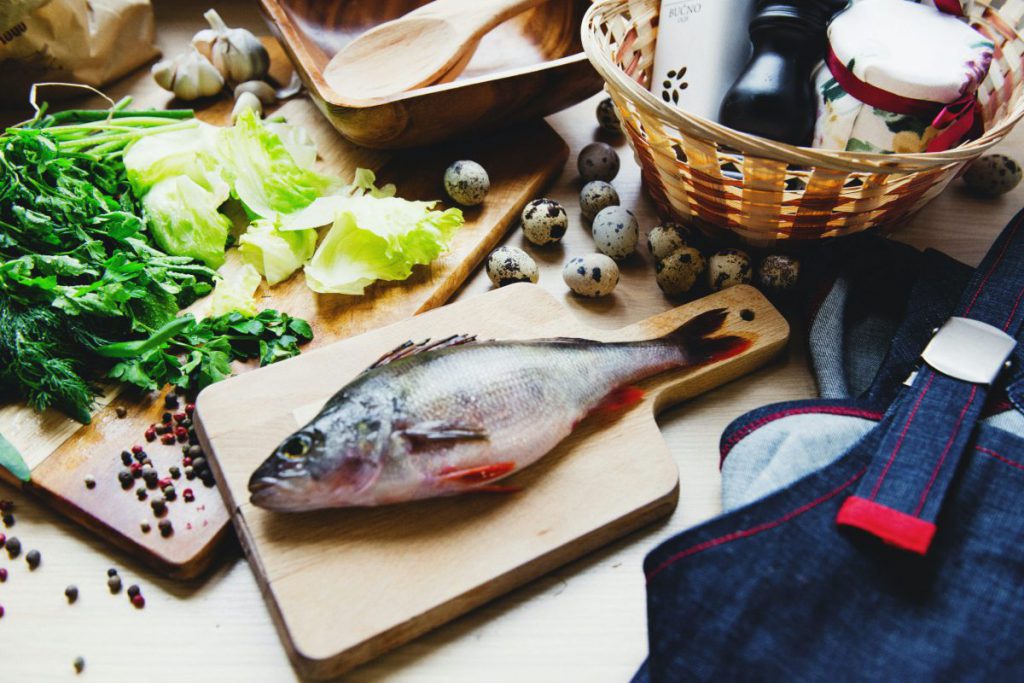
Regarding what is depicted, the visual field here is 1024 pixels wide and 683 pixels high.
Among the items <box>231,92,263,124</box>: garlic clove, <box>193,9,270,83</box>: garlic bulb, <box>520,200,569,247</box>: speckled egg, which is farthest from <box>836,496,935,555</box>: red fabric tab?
<box>193,9,270,83</box>: garlic bulb

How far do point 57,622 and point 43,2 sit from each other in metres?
1.22

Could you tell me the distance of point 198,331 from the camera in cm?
124

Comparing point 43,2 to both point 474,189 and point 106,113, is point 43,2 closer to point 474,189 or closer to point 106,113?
point 106,113

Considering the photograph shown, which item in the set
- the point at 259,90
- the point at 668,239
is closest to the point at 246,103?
the point at 259,90

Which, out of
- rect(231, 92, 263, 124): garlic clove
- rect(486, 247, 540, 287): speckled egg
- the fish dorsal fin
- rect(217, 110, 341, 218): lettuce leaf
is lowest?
rect(486, 247, 540, 287): speckled egg

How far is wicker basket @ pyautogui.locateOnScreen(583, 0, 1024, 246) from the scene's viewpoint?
3.52 ft

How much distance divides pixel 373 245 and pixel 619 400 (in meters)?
0.51

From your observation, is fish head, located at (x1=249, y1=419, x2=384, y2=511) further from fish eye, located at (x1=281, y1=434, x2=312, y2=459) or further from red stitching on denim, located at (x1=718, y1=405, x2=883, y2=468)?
red stitching on denim, located at (x1=718, y1=405, x2=883, y2=468)

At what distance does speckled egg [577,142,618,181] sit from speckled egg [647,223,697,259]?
23 cm

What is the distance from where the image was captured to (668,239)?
53.3 inches

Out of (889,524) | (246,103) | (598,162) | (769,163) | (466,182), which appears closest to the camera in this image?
(889,524)

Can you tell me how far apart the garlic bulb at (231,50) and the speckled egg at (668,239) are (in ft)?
3.22

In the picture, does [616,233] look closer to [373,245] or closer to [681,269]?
[681,269]

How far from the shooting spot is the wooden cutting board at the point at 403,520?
36.7 inches
